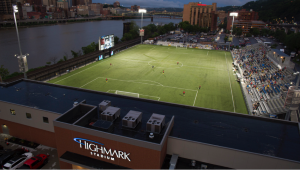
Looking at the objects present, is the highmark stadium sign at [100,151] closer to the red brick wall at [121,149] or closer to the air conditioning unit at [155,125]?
the red brick wall at [121,149]

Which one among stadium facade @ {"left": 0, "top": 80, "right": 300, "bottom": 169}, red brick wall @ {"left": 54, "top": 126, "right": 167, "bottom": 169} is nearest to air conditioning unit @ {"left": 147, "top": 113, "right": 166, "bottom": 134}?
stadium facade @ {"left": 0, "top": 80, "right": 300, "bottom": 169}

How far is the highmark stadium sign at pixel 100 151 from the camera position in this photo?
11867 millimetres

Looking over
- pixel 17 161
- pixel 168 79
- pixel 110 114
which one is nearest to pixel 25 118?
pixel 17 161

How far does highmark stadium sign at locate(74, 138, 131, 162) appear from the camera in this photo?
1187 centimetres

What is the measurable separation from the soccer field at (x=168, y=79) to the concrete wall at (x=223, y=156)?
51.3 feet

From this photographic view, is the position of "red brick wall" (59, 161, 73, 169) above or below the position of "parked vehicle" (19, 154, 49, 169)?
above

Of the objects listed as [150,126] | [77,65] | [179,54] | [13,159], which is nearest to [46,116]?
[13,159]

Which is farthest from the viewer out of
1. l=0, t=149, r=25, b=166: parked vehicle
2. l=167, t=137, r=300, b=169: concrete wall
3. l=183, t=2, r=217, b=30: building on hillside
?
l=183, t=2, r=217, b=30: building on hillside

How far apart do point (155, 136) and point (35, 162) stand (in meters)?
10.3

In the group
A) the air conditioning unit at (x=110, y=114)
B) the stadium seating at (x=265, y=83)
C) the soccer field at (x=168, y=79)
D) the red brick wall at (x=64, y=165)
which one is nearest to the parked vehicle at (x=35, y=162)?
the red brick wall at (x=64, y=165)

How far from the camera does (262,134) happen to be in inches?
547

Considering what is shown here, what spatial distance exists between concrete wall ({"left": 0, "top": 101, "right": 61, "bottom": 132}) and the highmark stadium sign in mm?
5195

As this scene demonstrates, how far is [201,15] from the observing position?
157 m

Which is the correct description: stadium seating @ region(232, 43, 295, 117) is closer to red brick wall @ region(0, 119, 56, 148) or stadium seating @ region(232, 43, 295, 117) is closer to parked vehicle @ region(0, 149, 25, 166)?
red brick wall @ region(0, 119, 56, 148)
